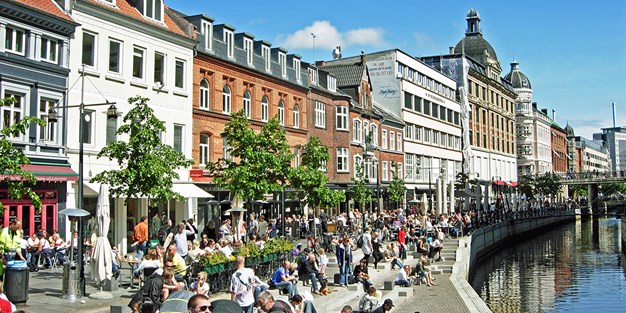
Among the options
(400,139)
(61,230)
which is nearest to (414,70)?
(400,139)

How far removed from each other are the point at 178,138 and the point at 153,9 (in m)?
6.28

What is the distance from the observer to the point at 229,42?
119ft

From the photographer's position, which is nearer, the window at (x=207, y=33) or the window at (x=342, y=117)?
the window at (x=207, y=33)

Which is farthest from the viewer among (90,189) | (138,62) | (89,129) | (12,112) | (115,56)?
(138,62)

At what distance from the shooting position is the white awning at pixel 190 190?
100 ft

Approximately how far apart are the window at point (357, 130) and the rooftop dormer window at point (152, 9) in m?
22.4

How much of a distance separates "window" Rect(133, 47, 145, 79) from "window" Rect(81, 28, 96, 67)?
8.40ft

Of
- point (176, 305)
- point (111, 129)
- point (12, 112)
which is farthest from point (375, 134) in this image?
point (176, 305)

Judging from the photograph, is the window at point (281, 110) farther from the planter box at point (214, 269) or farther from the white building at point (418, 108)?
the planter box at point (214, 269)

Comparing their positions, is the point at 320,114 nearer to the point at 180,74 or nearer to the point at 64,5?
the point at 180,74

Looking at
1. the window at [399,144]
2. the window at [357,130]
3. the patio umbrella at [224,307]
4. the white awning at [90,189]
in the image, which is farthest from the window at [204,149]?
the window at [399,144]

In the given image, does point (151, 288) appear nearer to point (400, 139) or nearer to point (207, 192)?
point (207, 192)

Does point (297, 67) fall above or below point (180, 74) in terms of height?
above

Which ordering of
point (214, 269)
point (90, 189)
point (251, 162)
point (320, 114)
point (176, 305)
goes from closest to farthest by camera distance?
1. point (176, 305)
2. point (214, 269)
3. point (90, 189)
4. point (251, 162)
5. point (320, 114)
